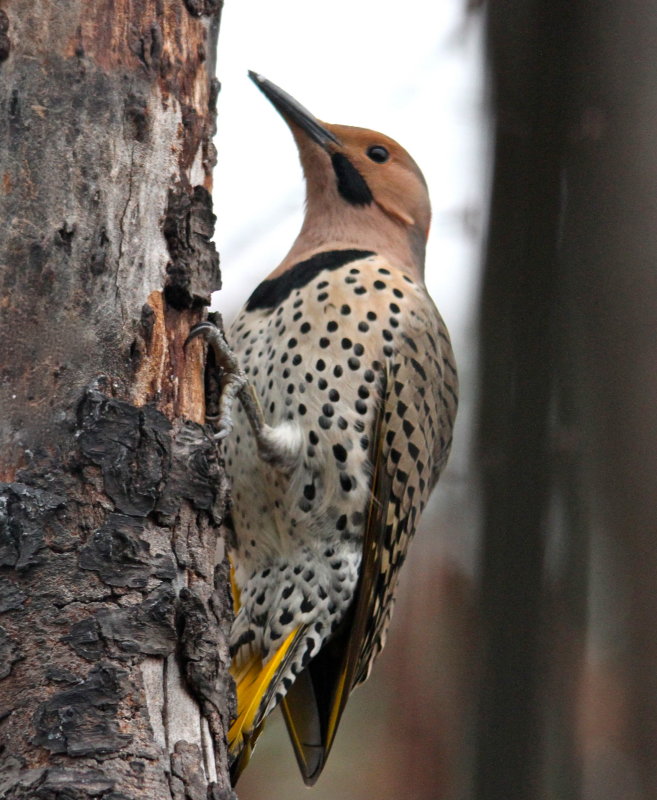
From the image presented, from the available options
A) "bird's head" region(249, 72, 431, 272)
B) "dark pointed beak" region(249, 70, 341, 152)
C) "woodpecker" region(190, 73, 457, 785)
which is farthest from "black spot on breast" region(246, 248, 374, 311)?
"dark pointed beak" region(249, 70, 341, 152)

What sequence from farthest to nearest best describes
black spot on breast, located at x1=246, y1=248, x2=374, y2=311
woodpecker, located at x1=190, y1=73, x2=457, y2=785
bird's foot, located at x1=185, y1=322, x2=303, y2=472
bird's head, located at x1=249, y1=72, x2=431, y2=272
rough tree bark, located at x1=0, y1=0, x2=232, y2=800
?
bird's head, located at x1=249, y1=72, x2=431, y2=272 < black spot on breast, located at x1=246, y1=248, x2=374, y2=311 < woodpecker, located at x1=190, y1=73, x2=457, y2=785 < bird's foot, located at x1=185, y1=322, x2=303, y2=472 < rough tree bark, located at x1=0, y1=0, x2=232, y2=800

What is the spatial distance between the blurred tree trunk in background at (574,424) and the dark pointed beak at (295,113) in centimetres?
140

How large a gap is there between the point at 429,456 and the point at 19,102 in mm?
1626

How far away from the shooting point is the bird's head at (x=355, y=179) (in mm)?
→ 3391

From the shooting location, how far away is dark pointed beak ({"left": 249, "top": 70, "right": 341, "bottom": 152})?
3.27 metres

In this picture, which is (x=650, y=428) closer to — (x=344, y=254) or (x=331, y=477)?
(x=331, y=477)

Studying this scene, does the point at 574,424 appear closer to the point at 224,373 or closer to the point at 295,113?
the point at 224,373

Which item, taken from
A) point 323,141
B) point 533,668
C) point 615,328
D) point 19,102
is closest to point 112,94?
point 19,102

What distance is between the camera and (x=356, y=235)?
3342 mm

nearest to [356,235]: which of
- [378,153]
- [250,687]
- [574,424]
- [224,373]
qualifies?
[378,153]

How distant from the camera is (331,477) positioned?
2.85m

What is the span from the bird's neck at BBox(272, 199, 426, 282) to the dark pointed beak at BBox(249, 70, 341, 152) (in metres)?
0.21

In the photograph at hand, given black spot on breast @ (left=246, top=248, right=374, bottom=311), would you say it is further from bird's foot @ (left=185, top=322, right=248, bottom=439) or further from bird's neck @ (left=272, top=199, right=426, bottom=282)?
bird's foot @ (left=185, top=322, right=248, bottom=439)

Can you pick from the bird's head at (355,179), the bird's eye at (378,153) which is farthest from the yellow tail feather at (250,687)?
the bird's eye at (378,153)
